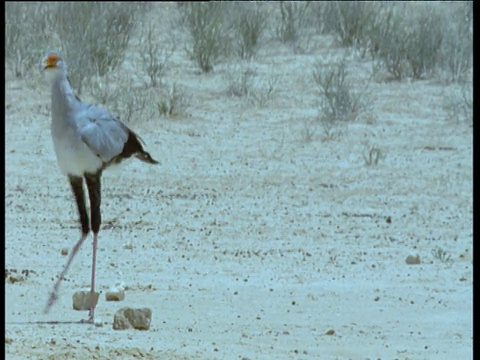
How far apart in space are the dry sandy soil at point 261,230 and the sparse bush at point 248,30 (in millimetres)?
268

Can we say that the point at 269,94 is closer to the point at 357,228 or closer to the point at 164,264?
the point at 357,228

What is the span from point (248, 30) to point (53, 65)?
1041 cm

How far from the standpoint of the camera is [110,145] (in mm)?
5391

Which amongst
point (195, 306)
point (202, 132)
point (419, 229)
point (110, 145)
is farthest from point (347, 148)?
point (110, 145)

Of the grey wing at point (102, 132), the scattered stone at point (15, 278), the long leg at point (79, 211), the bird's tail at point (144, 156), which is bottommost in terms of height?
the scattered stone at point (15, 278)

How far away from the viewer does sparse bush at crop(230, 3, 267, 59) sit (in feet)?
50.2

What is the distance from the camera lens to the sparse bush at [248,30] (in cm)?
1530

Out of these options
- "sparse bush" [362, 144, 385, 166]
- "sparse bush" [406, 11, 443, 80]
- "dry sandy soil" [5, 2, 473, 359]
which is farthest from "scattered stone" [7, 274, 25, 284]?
"sparse bush" [406, 11, 443, 80]

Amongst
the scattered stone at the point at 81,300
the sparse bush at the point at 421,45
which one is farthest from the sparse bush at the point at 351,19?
the scattered stone at the point at 81,300

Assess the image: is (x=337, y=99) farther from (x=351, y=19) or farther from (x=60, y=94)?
(x=60, y=94)

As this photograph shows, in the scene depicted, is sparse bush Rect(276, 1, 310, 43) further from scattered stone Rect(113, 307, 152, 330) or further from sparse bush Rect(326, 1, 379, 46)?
scattered stone Rect(113, 307, 152, 330)

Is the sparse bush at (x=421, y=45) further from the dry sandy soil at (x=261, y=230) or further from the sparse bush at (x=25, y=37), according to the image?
the sparse bush at (x=25, y=37)

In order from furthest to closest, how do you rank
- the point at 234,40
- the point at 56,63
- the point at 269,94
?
the point at 234,40, the point at 269,94, the point at 56,63

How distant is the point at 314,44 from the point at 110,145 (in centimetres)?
1070
